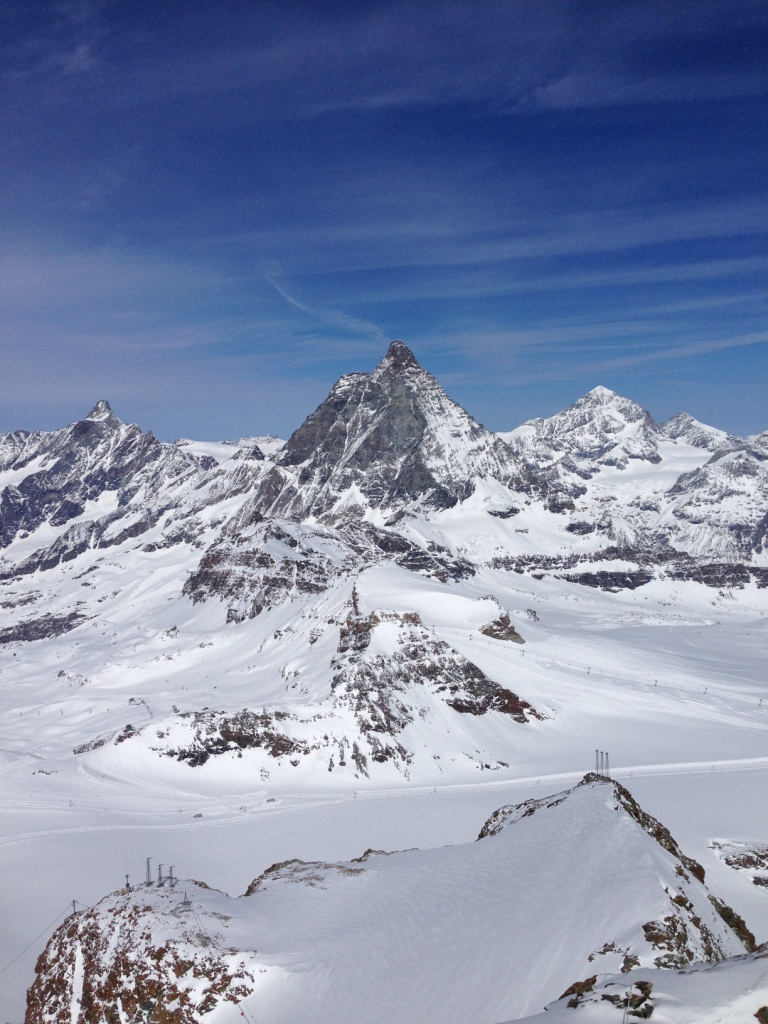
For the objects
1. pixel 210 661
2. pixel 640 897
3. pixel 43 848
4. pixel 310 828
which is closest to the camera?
pixel 640 897

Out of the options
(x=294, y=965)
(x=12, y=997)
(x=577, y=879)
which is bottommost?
(x=12, y=997)

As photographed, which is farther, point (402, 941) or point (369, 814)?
point (369, 814)

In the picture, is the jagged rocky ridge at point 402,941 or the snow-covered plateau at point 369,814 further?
the snow-covered plateau at point 369,814

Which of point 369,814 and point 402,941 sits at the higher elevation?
point 402,941

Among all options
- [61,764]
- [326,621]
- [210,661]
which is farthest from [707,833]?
[210,661]

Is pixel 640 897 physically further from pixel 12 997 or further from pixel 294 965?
pixel 12 997

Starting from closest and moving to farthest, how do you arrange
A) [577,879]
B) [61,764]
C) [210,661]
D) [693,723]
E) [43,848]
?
1. [577,879]
2. [43,848]
3. [61,764]
4. [693,723]
5. [210,661]

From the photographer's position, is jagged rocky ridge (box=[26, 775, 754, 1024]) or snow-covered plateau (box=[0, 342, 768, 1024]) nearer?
jagged rocky ridge (box=[26, 775, 754, 1024])

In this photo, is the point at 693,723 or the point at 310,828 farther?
the point at 693,723
